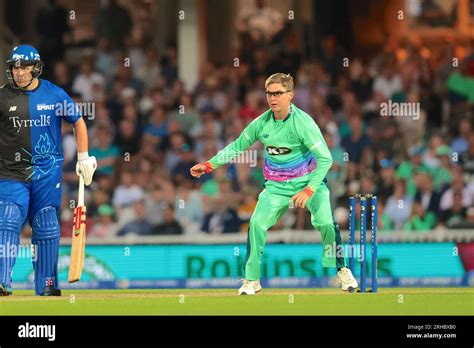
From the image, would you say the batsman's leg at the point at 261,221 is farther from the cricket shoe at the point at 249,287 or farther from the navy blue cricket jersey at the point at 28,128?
the navy blue cricket jersey at the point at 28,128

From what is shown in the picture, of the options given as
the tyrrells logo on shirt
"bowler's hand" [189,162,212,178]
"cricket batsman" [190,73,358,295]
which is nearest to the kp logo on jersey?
"cricket batsman" [190,73,358,295]

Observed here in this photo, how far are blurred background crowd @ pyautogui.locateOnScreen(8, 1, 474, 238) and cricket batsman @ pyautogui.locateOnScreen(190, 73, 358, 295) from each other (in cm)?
598

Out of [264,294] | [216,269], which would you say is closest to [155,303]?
[264,294]

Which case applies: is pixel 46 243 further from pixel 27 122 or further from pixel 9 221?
pixel 27 122

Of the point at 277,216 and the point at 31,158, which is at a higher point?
the point at 31,158

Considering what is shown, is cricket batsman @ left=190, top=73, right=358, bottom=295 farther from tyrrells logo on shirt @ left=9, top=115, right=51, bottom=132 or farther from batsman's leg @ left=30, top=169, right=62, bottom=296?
tyrrells logo on shirt @ left=9, top=115, right=51, bottom=132

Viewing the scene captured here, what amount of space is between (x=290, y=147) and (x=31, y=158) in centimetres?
248

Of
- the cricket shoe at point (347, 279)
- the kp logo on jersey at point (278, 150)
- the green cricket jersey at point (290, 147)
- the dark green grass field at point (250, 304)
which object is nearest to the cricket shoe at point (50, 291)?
the dark green grass field at point (250, 304)

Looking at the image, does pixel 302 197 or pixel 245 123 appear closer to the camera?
pixel 302 197

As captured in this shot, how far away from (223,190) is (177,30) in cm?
454

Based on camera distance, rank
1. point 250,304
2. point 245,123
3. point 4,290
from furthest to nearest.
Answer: point 245,123, point 4,290, point 250,304

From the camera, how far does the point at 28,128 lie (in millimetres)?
13789

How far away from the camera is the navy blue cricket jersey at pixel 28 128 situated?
13781 millimetres

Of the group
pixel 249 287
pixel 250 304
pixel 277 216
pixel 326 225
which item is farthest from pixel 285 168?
pixel 250 304
